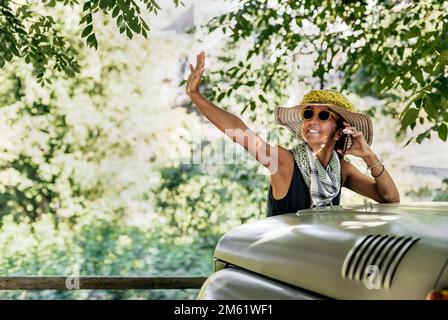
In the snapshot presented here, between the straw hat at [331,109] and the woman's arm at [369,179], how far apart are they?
8cm

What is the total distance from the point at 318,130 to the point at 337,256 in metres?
1.34

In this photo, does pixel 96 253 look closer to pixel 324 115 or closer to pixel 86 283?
pixel 86 283

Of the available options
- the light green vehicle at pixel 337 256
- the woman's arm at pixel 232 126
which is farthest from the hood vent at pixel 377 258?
the woman's arm at pixel 232 126

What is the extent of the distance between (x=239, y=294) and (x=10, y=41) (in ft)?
8.35

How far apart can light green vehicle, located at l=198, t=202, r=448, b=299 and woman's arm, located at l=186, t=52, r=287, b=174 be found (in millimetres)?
511

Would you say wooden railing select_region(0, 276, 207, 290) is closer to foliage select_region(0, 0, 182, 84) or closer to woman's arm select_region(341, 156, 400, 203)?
foliage select_region(0, 0, 182, 84)

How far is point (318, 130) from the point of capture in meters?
2.63

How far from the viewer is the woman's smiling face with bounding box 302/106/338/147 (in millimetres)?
2611

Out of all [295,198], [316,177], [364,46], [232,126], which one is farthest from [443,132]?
[364,46]

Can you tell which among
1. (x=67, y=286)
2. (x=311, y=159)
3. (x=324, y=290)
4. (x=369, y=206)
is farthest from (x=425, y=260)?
(x=67, y=286)

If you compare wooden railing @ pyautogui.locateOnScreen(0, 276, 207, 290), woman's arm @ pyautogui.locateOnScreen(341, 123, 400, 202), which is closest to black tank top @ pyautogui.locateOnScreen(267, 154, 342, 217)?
woman's arm @ pyautogui.locateOnScreen(341, 123, 400, 202)

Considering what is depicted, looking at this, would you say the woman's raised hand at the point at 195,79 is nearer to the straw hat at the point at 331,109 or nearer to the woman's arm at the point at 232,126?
the woman's arm at the point at 232,126
